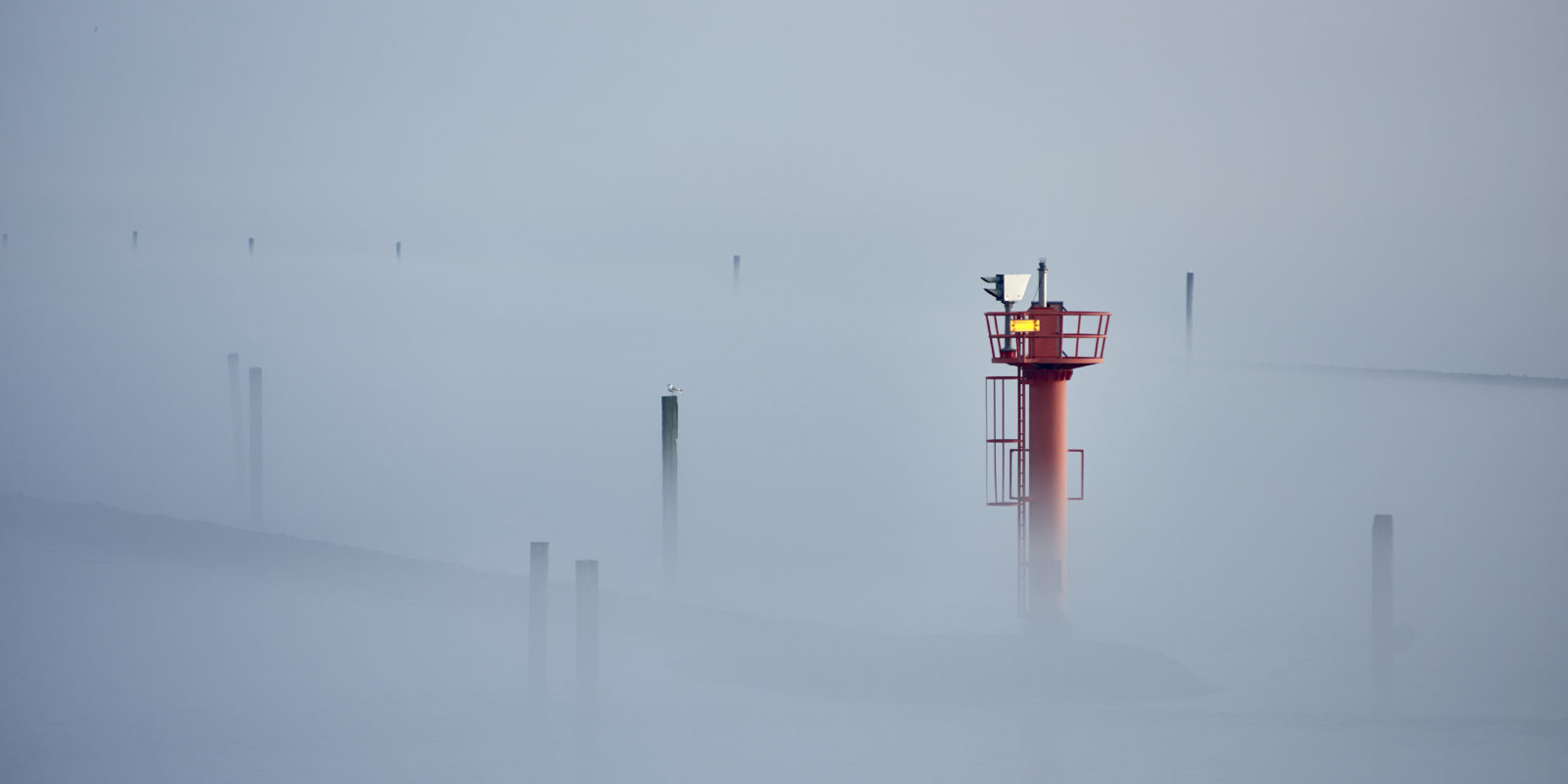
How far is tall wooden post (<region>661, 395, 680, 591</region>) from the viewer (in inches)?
1246

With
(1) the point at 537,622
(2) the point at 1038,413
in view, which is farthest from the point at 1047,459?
(1) the point at 537,622

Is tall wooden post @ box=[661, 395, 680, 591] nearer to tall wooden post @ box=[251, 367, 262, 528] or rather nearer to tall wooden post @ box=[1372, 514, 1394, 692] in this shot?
tall wooden post @ box=[1372, 514, 1394, 692]

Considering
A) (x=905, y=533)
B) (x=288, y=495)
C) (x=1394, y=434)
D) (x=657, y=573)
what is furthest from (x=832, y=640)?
(x=1394, y=434)

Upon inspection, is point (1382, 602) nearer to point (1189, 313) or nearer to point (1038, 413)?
point (1038, 413)

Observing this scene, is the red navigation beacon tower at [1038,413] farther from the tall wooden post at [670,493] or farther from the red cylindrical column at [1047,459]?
the tall wooden post at [670,493]

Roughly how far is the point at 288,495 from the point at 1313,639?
47162 millimetres

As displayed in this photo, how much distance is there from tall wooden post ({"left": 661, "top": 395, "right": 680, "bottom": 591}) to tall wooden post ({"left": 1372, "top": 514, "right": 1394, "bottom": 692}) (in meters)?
13.8

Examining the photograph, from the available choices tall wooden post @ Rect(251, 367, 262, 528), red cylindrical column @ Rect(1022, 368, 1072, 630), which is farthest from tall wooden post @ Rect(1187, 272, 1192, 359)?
red cylindrical column @ Rect(1022, 368, 1072, 630)

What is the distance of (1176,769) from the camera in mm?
21891

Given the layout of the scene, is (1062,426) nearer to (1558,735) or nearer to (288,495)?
(1558,735)

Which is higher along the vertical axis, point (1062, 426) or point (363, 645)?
point (1062, 426)

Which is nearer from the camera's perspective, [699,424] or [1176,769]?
[1176,769]

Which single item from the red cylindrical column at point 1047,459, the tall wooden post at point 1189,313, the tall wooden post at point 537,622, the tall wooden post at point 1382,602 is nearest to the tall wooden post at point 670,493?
the tall wooden post at point 537,622

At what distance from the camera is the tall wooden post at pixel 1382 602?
26047 mm
